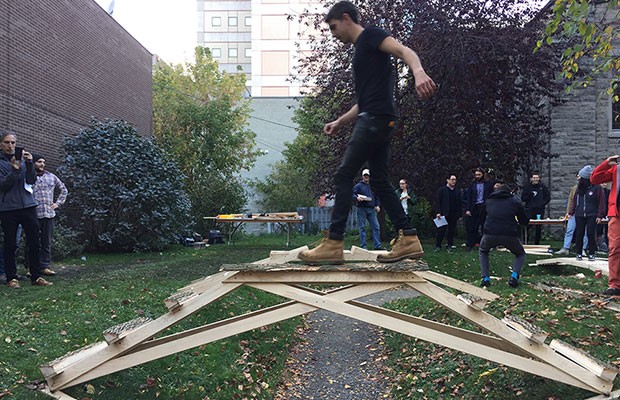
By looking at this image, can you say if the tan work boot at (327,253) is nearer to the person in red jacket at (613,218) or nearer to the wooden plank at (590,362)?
the wooden plank at (590,362)

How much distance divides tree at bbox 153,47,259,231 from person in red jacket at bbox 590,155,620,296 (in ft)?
61.5

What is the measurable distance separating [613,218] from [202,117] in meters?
26.6

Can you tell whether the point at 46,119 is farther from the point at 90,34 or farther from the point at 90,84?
the point at 90,34

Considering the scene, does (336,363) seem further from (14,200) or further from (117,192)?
(117,192)

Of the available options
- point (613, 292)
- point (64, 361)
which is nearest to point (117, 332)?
point (64, 361)

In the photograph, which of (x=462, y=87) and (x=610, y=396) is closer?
(x=610, y=396)


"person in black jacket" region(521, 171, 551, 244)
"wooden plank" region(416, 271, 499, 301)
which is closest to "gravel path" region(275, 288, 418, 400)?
"wooden plank" region(416, 271, 499, 301)

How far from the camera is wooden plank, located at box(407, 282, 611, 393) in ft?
13.2

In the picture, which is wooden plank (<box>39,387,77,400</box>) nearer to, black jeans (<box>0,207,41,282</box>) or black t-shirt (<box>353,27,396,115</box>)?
black t-shirt (<box>353,27,396,115</box>)

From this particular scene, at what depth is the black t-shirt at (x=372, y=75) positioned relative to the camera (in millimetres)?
4207

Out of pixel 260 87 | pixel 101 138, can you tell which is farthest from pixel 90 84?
pixel 260 87

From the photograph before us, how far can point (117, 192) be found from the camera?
1428cm

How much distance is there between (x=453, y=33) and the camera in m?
14.7

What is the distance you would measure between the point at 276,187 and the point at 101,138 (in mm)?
16458
